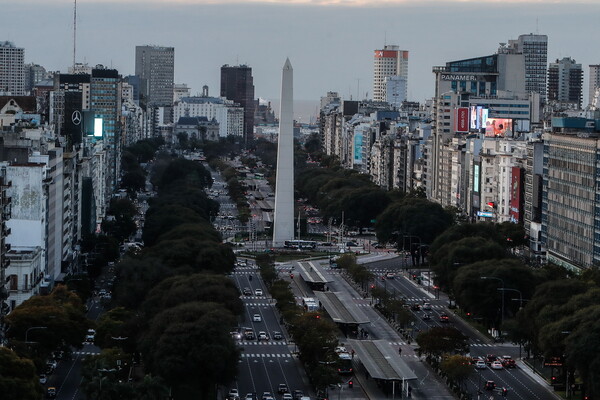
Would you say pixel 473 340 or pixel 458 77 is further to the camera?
pixel 458 77

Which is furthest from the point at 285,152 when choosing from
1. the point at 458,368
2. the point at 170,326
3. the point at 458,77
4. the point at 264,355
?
the point at 458,77

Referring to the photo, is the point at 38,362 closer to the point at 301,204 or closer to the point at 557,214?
the point at 557,214

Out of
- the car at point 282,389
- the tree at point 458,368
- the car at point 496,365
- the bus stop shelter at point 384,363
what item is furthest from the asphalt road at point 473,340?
the car at point 282,389

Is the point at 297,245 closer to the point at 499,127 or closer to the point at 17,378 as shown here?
the point at 499,127

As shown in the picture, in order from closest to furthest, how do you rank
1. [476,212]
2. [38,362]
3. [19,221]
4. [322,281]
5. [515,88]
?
[38,362] < [19,221] < [322,281] < [476,212] < [515,88]

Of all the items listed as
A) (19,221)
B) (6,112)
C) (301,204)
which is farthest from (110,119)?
(19,221)

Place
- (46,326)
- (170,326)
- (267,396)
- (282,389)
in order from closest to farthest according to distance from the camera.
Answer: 1. (267,396)
2. (170,326)
3. (282,389)
4. (46,326)
